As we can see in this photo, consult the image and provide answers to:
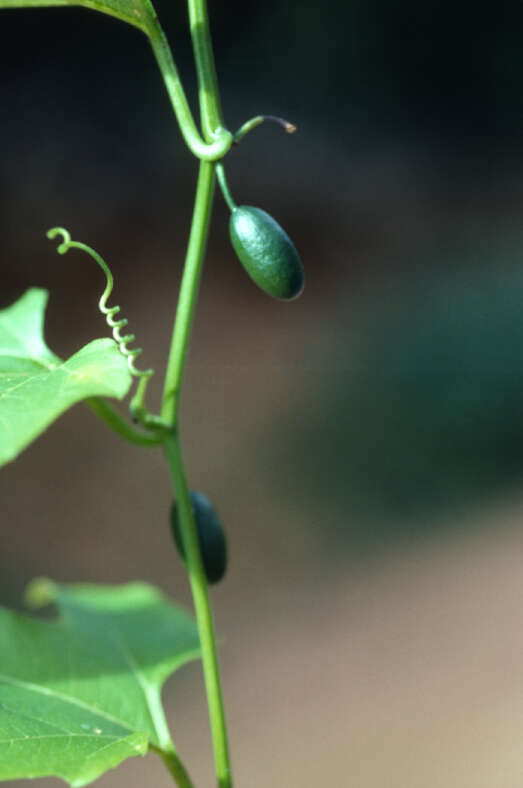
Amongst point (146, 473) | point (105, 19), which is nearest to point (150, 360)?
point (146, 473)

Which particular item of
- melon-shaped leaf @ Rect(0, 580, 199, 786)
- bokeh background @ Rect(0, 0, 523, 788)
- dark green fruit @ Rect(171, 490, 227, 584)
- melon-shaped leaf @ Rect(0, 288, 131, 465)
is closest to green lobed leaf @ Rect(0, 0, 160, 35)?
melon-shaped leaf @ Rect(0, 288, 131, 465)

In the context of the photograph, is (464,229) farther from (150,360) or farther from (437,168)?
(150,360)

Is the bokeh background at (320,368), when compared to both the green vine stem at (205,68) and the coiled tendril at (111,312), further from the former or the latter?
the green vine stem at (205,68)

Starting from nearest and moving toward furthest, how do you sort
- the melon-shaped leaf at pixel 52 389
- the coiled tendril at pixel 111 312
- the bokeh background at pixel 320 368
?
1. the melon-shaped leaf at pixel 52 389
2. the coiled tendril at pixel 111 312
3. the bokeh background at pixel 320 368

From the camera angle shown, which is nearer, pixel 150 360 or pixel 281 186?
pixel 150 360

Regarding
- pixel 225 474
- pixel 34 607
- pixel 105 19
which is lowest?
pixel 34 607

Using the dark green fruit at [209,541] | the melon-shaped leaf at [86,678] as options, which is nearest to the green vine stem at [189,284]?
the dark green fruit at [209,541]
